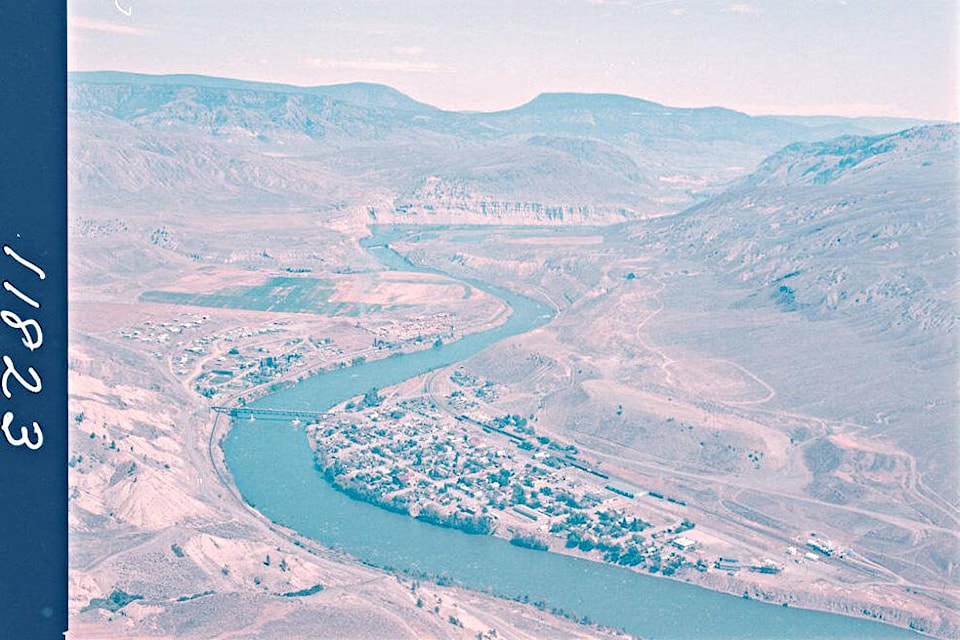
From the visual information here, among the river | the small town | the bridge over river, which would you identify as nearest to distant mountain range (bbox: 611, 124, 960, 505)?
the small town

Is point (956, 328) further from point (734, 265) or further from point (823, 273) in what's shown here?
point (734, 265)

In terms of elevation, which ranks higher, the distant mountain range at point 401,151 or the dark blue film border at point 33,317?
the distant mountain range at point 401,151

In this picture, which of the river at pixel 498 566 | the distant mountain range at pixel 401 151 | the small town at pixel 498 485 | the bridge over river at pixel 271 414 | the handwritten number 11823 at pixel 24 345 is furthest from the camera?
the distant mountain range at pixel 401 151

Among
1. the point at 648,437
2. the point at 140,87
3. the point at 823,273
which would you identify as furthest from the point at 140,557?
the point at 140,87

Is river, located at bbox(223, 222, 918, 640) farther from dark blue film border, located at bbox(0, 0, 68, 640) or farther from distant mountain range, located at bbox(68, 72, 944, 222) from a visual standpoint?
distant mountain range, located at bbox(68, 72, 944, 222)

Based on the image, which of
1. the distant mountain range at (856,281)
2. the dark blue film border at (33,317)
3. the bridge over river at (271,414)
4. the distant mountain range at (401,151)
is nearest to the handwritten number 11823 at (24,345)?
the dark blue film border at (33,317)

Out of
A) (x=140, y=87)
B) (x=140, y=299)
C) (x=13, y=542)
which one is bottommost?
(x=140, y=299)

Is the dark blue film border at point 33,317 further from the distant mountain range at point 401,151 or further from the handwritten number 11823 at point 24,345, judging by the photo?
the distant mountain range at point 401,151
